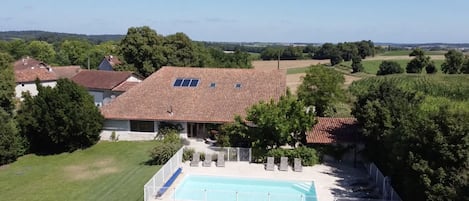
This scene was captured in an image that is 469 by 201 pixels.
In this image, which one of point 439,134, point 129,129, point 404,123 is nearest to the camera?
point 439,134

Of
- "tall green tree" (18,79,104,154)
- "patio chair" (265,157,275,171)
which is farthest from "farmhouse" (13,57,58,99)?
"patio chair" (265,157,275,171)

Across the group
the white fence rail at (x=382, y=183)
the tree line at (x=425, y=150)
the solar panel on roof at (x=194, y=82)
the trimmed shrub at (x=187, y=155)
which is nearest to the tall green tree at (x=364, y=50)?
the solar panel on roof at (x=194, y=82)

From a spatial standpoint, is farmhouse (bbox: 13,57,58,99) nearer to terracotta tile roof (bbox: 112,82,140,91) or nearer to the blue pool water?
terracotta tile roof (bbox: 112,82,140,91)

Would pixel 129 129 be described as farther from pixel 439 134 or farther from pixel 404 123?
pixel 439 134

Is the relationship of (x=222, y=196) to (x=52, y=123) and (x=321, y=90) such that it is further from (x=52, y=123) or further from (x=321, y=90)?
(x=321, y=90)

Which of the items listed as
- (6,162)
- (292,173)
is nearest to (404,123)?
(292,173)

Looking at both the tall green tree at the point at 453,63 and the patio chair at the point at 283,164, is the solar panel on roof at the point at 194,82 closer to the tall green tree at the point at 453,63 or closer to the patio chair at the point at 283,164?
the patio chair at the point at 283,164

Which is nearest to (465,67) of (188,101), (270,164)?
(188,101)

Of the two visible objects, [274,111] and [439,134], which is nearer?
[439,134]
